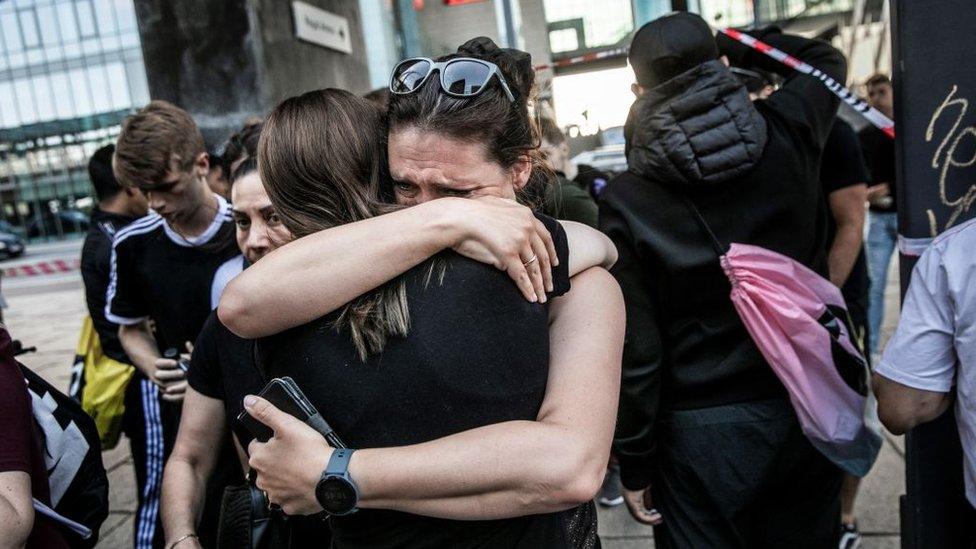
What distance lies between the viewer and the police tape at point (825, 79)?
207 cm

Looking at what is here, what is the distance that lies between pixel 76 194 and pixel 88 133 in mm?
3257

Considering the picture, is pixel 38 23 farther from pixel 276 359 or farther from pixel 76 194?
pixel 276 359

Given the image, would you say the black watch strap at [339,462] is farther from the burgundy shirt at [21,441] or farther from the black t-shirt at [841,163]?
the black t-shirt at [841,163]

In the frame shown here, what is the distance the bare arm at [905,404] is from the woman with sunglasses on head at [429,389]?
0.88 meters

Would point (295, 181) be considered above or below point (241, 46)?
below

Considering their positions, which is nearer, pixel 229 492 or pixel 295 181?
pixel 295 181

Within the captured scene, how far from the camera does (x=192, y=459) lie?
187 cm

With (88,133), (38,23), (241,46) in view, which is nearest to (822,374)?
(241,46)

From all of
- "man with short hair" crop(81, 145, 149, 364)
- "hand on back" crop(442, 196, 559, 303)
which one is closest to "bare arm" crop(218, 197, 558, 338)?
"hand on back" crop(442, 196, 559, 303)

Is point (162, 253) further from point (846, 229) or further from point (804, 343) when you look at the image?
point (846, 229)

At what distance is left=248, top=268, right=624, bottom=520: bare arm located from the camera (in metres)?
1.13

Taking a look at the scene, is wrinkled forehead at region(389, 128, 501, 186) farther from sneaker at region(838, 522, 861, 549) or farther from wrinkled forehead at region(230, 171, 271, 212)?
sneaker at region(838, 522, 861, 549)

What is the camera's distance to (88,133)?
35.6m

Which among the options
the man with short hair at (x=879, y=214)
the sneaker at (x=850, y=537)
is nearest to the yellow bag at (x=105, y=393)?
the sneaker at (x=850, y=537)
